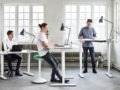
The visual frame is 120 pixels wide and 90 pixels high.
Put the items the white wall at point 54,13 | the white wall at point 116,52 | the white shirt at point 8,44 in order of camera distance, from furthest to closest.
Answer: the white wall at point 54,13 → the white wall at point 116,52 → the white shirt at point 8,44

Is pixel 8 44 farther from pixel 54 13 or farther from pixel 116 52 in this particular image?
pixel 116 52

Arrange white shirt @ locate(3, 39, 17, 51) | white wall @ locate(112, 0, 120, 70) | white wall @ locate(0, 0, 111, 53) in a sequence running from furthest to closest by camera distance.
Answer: white wall @ locate(0, 0, 111, 53), white wall @ locate(112, 0, 120, 70), white shirt @ locate(3, 39, 17, 51)

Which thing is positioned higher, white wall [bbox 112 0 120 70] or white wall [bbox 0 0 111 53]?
white wall [bbox 0 0 111 53]

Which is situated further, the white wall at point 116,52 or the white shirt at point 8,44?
the white wall at point 116,52

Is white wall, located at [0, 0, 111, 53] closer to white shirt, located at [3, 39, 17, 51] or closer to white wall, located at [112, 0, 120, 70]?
white wall, located at [112, 0, 120, 70]

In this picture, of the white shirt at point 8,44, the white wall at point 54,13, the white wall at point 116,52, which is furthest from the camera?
the white wall at point 54,13

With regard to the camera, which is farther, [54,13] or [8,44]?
[54,13]

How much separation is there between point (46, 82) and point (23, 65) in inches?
110

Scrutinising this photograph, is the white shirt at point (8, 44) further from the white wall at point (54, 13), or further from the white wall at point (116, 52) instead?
the white wall at point (116, 52)

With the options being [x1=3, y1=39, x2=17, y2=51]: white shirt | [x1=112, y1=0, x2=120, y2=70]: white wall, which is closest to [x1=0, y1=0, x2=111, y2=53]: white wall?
[x1=112, y1=0, x2=120, y2=70]: white wall

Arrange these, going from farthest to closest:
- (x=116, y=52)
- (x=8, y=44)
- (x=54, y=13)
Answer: (x=54, y=13)
(x=116, y=52)
(x=8, y=44)

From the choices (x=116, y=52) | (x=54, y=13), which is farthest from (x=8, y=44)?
(x=116, y=52)

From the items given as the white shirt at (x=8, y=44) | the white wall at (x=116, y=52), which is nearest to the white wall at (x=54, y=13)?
the white wall at (x=116, y=52)

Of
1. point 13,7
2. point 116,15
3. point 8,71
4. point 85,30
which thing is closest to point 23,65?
point 8,71
